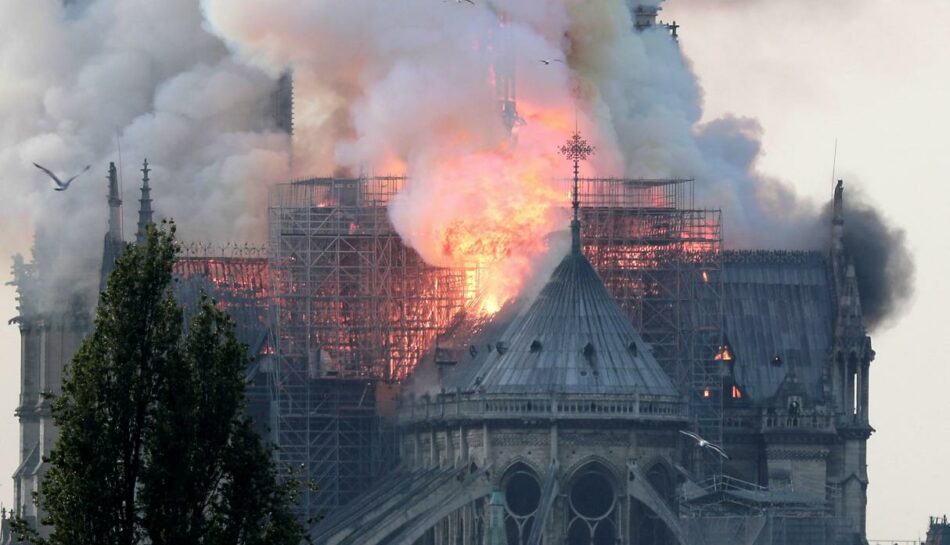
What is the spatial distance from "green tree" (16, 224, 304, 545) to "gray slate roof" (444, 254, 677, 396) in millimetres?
79551

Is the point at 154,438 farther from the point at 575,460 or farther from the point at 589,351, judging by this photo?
the point at 589,351

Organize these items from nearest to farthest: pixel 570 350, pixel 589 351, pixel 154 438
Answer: pixel 154 438 → pixel 589 351 → pixel 570 350

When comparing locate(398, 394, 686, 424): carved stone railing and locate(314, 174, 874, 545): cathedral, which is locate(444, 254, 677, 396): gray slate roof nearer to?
locate(314, 174, 874, 545): cathedral

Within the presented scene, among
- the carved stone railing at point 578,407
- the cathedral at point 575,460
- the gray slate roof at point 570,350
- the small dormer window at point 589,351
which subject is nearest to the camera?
the cathedral at point 575,460

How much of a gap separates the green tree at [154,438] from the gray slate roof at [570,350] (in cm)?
7955

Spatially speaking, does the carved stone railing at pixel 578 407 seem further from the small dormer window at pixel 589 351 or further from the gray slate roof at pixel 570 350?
→ the small dormer window at pixel 589 351

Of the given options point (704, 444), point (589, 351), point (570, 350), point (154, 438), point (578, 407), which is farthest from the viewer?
point (704, 444)

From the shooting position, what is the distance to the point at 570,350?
192m

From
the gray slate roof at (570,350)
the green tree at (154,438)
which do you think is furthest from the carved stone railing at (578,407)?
the green tree at (154,438)

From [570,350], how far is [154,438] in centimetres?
8282

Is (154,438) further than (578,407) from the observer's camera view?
No

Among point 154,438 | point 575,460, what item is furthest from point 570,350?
point 154,438

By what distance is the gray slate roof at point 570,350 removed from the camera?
19075 cm

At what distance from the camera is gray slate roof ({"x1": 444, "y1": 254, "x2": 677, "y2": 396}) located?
626 feet
